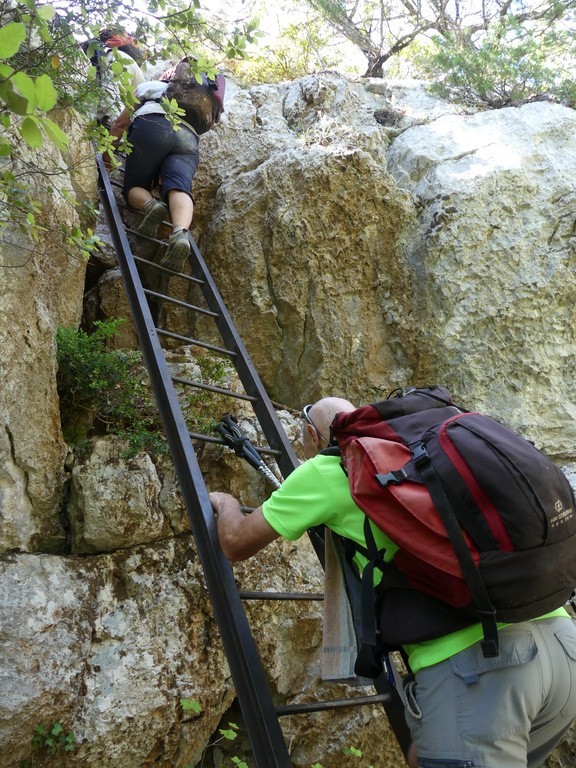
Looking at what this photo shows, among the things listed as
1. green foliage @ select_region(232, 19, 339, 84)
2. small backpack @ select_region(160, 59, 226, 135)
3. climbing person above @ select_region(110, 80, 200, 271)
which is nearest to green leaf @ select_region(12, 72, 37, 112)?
climbing person above @ select_region(110, 80, 200, 271)

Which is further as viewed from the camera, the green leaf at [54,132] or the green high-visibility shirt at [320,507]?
the green high-visibility shirt at [320,507]

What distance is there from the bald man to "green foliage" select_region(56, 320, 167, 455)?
5.77 ft

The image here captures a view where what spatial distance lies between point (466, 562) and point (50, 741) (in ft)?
6.73

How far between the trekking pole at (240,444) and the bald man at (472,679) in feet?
3.45

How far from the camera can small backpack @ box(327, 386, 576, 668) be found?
1.61 m

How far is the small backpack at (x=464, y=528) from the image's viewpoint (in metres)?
1.61

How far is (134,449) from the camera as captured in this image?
3.43 meters

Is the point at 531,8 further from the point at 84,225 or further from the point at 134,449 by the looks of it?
the point at 134,449

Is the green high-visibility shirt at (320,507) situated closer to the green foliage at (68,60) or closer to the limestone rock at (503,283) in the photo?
the green foliage at (68,60)

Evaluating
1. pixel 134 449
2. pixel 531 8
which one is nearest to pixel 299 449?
pixel 134 449

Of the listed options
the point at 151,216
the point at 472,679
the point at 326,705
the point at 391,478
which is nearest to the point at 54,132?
A: the point at 391,478

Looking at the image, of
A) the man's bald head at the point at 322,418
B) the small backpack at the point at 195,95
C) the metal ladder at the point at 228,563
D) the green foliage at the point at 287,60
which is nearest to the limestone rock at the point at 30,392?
the metal ladder at the point at 228,563

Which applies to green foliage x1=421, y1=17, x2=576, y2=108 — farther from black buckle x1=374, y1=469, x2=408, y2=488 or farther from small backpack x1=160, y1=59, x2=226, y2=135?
black buckle x1=374, y1=469, x2=408, y2=488

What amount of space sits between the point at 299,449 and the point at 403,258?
65.3 inches
